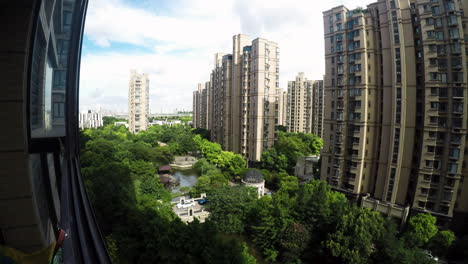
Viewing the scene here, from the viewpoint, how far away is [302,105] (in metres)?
17.0

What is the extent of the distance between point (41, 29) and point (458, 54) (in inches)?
229

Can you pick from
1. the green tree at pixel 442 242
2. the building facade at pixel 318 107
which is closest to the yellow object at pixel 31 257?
the green tree at pixel 442 242

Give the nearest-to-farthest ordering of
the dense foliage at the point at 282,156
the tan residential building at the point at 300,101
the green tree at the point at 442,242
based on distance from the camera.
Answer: the green tree at the point at 442,242 → the dense foliage at the point at 282,156 → the tan residential building at the point at 300,101

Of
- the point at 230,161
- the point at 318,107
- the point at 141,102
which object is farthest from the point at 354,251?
the point at 141,102

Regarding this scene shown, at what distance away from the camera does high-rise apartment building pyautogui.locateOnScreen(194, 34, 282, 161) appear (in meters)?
10.1

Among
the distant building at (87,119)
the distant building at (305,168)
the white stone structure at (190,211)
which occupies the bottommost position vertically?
the white stone structure at (190,211)

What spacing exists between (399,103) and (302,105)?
41.4 feet

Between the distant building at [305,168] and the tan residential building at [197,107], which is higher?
the tan residential building at [197,107]

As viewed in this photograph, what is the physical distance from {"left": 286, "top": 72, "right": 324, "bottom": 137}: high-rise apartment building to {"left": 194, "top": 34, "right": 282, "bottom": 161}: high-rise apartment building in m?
6.32

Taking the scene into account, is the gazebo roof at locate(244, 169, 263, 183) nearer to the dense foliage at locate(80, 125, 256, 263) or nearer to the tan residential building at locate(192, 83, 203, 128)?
the dense foliage at locate(80, 125, 256, 263)

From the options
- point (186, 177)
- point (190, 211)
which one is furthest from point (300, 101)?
point (190, 211)

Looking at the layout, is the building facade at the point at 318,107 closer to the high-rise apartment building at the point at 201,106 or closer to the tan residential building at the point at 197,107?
the high-rise apartment building at the point at 201,106

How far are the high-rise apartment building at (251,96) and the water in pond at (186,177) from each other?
2451 mm

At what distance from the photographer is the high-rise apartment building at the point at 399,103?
13.1 feet
